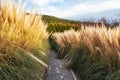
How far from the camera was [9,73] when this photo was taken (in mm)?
4504

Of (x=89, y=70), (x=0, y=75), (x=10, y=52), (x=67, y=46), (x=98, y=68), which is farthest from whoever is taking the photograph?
(x=67, y=46)

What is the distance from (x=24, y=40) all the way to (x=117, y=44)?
1682 millimetres

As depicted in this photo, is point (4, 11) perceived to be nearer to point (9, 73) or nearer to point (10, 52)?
point (10, 52)

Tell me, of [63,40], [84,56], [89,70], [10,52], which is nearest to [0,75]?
[10,52]

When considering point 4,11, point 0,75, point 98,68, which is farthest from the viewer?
point 98,68

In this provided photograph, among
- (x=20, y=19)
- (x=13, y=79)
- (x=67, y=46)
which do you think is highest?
(x=20, y=19)

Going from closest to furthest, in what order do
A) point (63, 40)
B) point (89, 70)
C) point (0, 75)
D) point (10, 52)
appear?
point (0, 75)
point (10, 52)
point (89, 70)
point (63, 40)

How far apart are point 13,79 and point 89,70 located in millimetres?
2364

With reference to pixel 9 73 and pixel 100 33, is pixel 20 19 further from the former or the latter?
pixel 9 73

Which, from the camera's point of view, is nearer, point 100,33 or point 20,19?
point 20,19

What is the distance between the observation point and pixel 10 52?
4.95 meters

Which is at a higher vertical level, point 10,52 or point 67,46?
point 10,52

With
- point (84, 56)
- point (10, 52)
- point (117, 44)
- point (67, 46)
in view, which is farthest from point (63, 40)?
point (10, 52)

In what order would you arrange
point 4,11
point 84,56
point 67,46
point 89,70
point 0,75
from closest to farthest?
point 0,75 < point 4,11 < point 89,70 < point 84,56 < point 67,46
